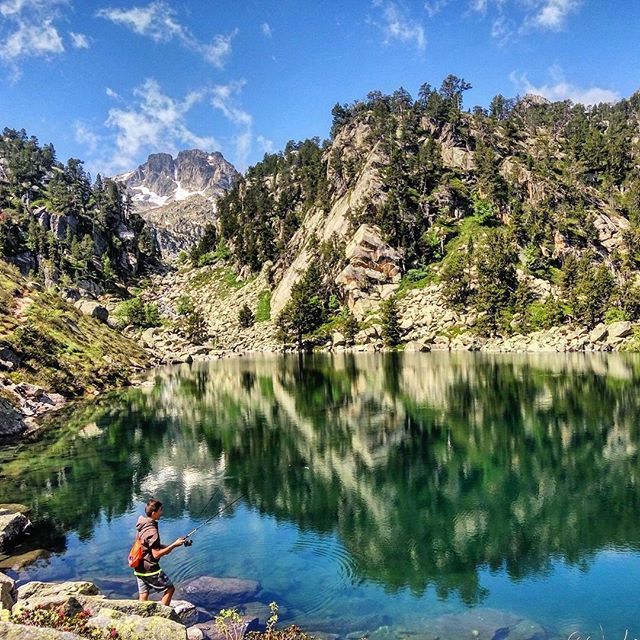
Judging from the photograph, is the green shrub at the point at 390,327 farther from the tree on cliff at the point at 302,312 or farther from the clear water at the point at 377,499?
the clear water at the point at 377,499

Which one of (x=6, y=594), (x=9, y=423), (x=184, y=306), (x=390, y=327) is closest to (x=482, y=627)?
(x=6, y=594)

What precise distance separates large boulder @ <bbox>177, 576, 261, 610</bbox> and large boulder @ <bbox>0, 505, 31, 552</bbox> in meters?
9.12

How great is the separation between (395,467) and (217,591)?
58.3 feet

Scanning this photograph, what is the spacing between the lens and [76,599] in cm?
1378

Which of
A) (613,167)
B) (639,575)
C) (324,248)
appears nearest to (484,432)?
(639,575)

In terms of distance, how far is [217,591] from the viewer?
19.1 meters

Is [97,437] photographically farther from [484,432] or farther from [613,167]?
[613,167]

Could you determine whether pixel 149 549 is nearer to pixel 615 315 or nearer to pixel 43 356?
pixel 43 356

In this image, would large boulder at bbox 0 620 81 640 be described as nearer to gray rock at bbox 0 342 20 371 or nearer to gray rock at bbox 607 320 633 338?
gray rock at bbox 0 342 20 371

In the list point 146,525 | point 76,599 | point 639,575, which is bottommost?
point 639,575

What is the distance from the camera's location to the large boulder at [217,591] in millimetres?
18359

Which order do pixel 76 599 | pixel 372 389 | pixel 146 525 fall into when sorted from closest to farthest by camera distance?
pixel 76 599 → pixel 146 525 → pixel 372 389

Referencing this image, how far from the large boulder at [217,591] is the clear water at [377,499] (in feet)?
2.16

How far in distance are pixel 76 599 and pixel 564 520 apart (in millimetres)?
20411
